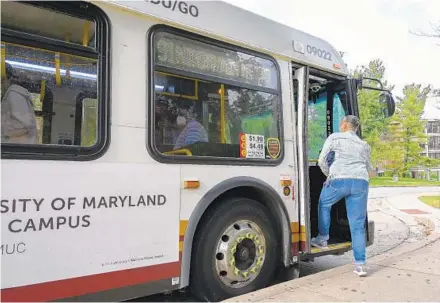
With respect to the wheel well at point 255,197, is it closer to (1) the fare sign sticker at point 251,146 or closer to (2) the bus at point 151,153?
(2) the bus at point 151,153

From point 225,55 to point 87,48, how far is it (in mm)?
1364

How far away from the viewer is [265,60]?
4152 mm

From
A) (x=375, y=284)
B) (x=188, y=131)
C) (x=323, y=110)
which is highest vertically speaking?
(x=323, y=110)

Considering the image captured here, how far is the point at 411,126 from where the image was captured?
3556 centimetres

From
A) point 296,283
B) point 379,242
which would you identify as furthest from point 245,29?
point 379,242

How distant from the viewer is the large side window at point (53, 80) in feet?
8.62

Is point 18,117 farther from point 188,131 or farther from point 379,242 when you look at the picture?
point 379,242

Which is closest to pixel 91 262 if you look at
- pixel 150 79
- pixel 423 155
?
pixel 150 79

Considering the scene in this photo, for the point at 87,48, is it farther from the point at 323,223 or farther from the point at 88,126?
the point at 323,223

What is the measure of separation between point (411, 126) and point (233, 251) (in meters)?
36.4

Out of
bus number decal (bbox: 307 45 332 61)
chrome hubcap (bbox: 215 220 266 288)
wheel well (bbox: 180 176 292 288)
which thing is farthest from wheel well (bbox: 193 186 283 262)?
bus number decal (bbox: 307 45 332 61)

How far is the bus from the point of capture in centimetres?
264

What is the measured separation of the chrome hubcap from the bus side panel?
0.51m

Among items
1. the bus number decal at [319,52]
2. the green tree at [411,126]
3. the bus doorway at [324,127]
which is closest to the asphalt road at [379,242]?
the bus doorway at [324,127]
